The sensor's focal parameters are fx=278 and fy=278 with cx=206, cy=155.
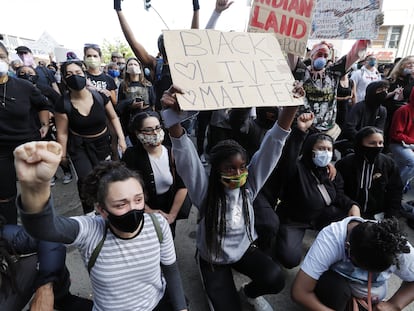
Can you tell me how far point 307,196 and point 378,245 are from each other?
109 centimetres

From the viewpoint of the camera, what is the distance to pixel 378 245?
150 cm

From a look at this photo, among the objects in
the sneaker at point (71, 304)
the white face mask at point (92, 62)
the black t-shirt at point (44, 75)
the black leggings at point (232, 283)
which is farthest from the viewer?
the black t-shirt at point (44, 75)

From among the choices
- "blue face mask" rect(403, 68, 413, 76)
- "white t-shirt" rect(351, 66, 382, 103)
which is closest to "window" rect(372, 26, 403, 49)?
"white t-shirt" rect(351, 66, 382, 103)

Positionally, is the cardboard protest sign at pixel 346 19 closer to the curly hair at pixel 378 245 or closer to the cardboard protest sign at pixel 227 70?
the cardboard protest sign at pixel 227 70

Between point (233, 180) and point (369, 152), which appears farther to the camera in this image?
point (369, 152)

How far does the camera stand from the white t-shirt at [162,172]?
8.25 feet

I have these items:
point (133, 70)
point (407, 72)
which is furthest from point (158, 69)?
point (407, 72)

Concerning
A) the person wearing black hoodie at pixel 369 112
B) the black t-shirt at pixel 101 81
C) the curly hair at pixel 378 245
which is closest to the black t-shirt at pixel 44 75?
the black t-shirt at pixel 101 81

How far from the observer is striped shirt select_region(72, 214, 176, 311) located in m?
1.49

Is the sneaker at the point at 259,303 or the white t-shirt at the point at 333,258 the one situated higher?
the white t-shirt at the point at 333,258

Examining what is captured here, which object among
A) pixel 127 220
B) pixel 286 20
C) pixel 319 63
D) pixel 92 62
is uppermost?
pixel 286 20

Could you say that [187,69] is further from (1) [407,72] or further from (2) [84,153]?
(1) [407,72]

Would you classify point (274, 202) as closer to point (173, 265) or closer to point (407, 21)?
point (173, 265)

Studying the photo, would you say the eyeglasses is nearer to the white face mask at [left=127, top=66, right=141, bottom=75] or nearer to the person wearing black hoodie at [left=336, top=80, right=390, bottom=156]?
the white face mask at [left=127, top=66, right=141, bottom=75]
